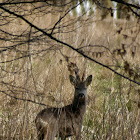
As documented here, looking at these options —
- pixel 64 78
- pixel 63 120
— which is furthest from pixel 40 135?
pixel 64 78

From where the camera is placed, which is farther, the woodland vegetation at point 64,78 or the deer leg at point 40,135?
the deer leg at point 40,135

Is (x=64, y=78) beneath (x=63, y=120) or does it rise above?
above

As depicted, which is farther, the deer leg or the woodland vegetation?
the deer leg

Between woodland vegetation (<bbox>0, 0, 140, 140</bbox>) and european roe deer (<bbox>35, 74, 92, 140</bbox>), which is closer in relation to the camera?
woodland vegetation (<bbox>0, 0, 140, 140</bbox>)

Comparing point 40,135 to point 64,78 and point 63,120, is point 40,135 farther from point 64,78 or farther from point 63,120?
point 64,78

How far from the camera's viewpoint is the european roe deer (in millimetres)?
2764

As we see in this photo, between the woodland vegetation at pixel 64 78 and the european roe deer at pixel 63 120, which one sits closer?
the woodland vegetation at pixel 64 78

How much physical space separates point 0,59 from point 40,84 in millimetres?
726

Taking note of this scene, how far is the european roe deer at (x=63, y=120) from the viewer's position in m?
2.76

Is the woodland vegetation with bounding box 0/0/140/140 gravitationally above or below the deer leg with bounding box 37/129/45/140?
above

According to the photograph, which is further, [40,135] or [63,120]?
[63,120]

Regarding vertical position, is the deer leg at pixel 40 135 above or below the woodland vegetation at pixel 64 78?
below

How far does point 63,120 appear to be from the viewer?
3027 mm

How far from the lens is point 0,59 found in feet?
14.2
